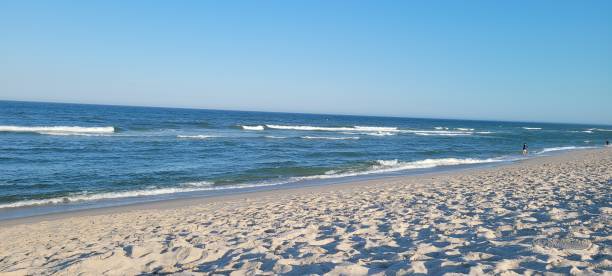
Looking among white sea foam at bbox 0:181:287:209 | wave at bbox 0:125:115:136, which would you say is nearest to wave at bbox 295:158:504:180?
white sea foam at bbox 0:181:287:209

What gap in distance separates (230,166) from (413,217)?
39.6 feet

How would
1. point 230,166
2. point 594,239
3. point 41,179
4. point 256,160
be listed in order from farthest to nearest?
point 256,160 → point 230,166 → point 41,179 → point 594,239

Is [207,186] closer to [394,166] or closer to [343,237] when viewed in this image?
[343,237]

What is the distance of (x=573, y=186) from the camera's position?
9680 mm

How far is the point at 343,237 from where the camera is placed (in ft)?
18.4

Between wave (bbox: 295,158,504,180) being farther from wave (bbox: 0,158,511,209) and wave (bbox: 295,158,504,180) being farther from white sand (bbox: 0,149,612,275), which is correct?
white sand (bbox: 0,149,612,275)

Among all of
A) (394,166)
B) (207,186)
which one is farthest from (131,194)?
(394,166)

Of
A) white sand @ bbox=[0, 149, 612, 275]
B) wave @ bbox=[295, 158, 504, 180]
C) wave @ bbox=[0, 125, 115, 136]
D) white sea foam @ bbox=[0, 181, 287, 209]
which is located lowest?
white sea foam @ bbox=[0, 181, 287, 209]

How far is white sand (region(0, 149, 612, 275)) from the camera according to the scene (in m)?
4.30

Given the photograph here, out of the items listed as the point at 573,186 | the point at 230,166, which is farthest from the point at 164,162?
the point at 573,186

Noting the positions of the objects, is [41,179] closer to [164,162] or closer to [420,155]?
[164,162]

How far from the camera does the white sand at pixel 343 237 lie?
4.30 m

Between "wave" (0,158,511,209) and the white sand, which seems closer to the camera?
the white sand

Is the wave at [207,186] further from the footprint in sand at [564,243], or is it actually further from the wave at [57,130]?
the wave at [57,130]
